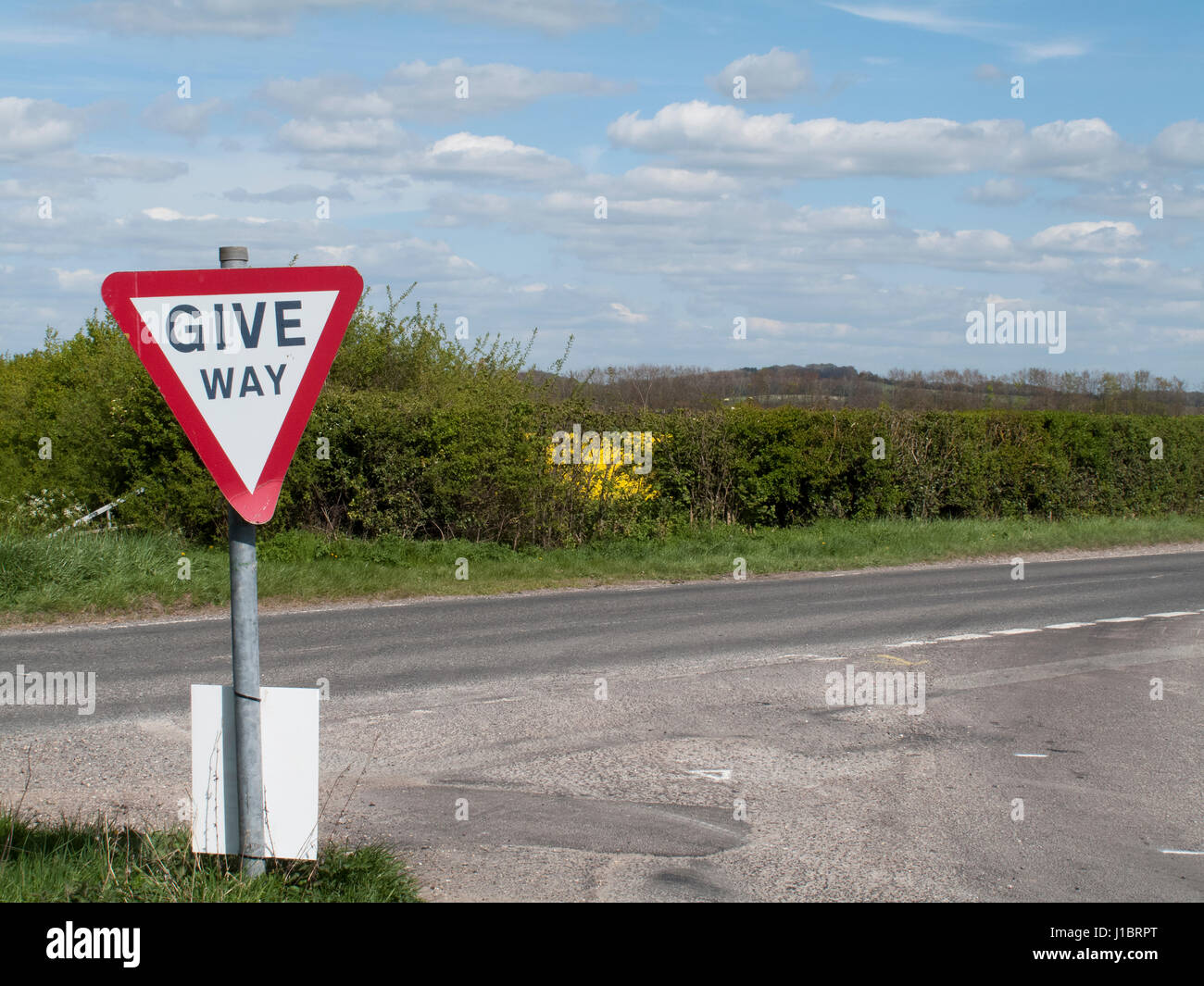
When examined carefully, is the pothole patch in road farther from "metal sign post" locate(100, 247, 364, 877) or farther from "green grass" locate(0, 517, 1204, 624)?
"green grass" locate(0, 517, 1204, 624)

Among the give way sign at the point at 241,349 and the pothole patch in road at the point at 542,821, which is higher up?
the give way sign at the point at 241,349

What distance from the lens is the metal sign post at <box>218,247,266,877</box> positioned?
3.61 meters

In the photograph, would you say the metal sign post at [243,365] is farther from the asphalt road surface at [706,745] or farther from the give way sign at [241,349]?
the asphalt road surface at [706,745]

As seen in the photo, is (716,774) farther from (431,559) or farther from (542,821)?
(431,559)

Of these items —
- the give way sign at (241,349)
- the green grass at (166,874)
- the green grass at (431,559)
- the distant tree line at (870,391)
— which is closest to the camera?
the give way sign at (241,349)

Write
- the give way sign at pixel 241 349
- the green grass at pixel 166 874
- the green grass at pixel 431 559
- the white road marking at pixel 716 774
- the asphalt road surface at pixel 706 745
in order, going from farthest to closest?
1. the green grass at pixel 431 559
2. the white road marking at pixel 716 774
3. the asphalt road surface at pixel 706 745
4. the green grass at pixel 166 874
5. the give way sign at pixel 241 349

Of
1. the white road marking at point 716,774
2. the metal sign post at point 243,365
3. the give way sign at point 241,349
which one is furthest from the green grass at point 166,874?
the white road marking at point 716,774

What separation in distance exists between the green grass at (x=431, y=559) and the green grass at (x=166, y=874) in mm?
8622

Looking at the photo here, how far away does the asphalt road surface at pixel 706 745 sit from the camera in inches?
203

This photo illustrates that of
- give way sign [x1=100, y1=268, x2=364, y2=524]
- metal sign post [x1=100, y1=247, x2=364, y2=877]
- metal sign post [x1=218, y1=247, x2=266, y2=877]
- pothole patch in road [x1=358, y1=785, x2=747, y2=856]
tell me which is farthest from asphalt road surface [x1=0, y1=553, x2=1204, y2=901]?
give way sign [x1=100, y1=268, x2=364, y2=524]

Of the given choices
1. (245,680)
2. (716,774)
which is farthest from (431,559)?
(245,680)

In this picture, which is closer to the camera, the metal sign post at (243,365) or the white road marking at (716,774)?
the metal sign post at (243,365)

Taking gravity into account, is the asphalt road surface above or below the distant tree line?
below

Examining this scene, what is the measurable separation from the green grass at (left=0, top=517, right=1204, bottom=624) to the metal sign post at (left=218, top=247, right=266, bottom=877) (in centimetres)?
979
